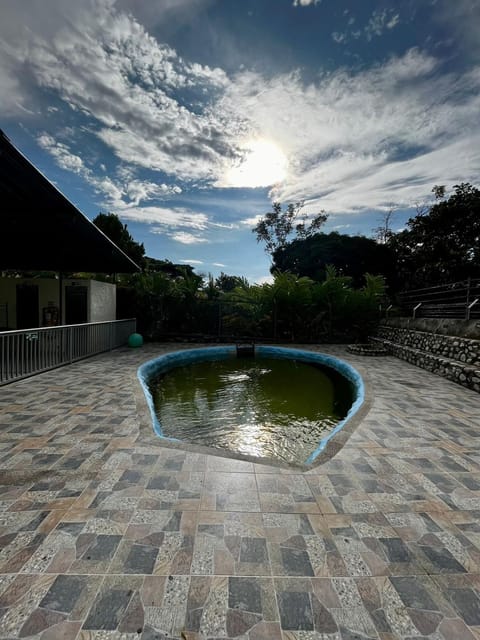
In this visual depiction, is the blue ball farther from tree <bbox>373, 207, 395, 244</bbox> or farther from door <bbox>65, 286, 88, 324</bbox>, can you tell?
tree <bbox>373, 207, 395, 244</bbox>

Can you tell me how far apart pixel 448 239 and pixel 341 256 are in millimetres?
5119

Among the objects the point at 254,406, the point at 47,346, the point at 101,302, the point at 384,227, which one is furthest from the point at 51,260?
the point at 384,227

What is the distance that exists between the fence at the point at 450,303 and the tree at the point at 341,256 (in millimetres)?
4640

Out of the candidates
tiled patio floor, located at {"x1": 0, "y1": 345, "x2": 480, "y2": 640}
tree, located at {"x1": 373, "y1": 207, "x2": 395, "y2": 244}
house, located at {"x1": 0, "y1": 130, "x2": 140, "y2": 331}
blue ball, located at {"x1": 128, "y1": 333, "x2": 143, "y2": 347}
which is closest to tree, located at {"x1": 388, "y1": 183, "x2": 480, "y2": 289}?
tree, located at {"x1": 373, "y1": 207, "x2": 395, "y2": 244}

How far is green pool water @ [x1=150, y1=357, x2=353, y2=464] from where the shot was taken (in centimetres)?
327

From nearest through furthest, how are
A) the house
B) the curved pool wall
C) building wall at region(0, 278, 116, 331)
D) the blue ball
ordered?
the house, the curved pool wall, building wall at region(0, 278, 116, 331), the blue ball

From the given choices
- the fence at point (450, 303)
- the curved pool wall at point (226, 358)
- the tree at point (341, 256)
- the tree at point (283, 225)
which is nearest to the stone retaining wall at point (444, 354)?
the fence at point (450, 303)

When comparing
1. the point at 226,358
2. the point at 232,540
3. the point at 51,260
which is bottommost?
the point at 226,358

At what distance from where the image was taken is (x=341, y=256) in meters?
16.4

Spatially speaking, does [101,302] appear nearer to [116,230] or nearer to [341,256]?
[116,230]

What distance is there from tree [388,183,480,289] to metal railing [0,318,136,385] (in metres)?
14.1

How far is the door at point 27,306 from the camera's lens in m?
8.16

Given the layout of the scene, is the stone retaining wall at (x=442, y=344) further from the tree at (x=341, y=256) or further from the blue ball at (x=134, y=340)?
the blue ball at (x=134, y=340)

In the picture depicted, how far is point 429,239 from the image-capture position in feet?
43.9
